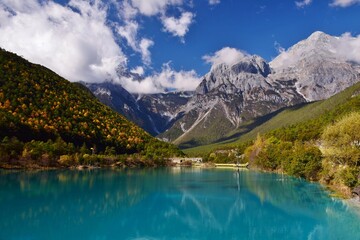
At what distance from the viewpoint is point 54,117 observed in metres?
141

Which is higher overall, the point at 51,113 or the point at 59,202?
the point at 51,113

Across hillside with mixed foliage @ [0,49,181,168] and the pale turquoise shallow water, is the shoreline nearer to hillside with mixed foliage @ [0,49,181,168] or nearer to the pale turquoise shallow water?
the pale turquoise shallow water

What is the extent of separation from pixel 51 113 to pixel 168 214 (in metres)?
106

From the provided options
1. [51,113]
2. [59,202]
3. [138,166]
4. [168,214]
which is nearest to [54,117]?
[51,113]

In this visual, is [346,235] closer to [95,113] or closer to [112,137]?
[112,137]

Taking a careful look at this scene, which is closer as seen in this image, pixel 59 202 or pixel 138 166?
pixel 59 202

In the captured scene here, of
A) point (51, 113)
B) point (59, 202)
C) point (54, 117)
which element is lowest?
point (59, 202)

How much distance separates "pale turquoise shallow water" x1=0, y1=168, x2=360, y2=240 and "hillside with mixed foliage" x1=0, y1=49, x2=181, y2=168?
55083mm

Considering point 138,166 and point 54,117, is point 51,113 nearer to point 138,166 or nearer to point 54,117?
point 54,117

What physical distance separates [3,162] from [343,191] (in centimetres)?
8865

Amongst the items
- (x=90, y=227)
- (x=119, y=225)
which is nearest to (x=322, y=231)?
(x=119, y=225)

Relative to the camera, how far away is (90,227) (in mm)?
39156

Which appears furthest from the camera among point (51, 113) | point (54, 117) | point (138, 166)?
point (138, 166)

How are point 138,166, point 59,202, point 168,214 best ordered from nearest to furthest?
point 168,214, point 59,202, point 138,166
